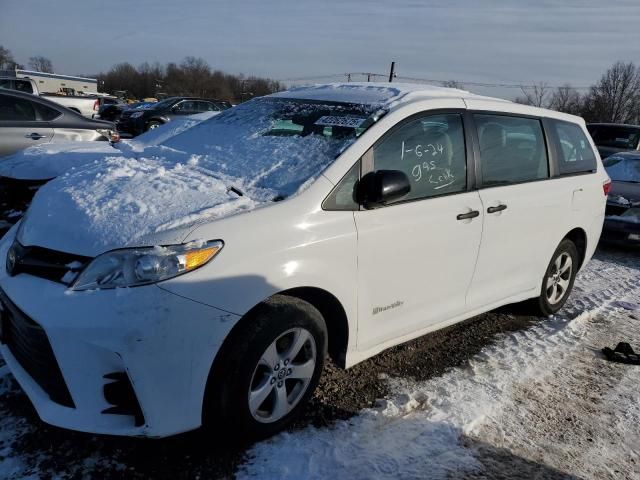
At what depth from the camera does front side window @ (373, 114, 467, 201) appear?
3068mm

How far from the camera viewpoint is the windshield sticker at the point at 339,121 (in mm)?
3080

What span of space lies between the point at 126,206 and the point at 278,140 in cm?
107

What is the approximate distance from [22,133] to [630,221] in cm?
826

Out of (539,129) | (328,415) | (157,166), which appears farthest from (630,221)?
(157,166)

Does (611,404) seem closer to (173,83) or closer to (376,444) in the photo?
(376,444)

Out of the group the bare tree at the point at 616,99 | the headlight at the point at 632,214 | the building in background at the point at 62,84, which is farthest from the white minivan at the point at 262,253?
the building in background at the point at 62,84

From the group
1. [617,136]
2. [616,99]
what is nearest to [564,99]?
[616,99]

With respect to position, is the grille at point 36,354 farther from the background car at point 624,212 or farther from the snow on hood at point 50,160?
the background car at point 624,212

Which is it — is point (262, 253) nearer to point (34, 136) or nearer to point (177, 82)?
point (34, 136)

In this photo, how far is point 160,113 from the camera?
18703mm

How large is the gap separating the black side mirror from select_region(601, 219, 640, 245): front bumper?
224 inches

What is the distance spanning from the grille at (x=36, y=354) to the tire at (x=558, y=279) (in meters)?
3.64

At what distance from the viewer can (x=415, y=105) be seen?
324cm

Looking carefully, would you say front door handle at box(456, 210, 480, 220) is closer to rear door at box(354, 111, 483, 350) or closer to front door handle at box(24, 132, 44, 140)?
rear door at box(354, 111, 483, 350)
